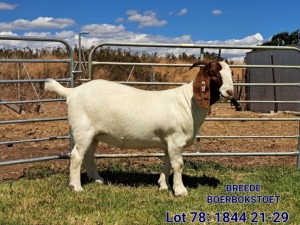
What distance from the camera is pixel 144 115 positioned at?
5383 millimetres

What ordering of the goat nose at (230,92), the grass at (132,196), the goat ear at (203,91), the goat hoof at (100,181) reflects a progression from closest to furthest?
the grass at (132,196) → the goat nose at (230,92) → the goat ear at (203,91) → the goat hoof at (100,181)

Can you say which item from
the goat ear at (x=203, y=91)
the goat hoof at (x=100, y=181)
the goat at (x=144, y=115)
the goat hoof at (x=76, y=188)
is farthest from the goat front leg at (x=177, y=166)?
the goat hoof at (x=76, y=188)

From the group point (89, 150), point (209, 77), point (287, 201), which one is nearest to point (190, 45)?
point (209, 77)

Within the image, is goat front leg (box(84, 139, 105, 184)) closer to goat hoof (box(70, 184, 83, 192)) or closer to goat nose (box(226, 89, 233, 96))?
goat hoof (box(70, 184, 83, 192))

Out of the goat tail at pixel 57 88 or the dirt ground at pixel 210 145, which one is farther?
the dirt ground at pixel 210 145

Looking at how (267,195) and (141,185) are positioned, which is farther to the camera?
(141,185)

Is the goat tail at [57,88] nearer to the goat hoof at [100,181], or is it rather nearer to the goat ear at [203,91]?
the goat hoof at [100,181]

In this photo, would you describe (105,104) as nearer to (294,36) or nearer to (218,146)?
(218,146)

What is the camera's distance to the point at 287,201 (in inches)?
205

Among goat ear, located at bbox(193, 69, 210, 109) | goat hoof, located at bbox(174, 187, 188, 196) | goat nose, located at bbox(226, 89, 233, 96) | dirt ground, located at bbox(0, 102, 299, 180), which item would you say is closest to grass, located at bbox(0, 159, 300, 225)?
goat hoof, located at bbox(174, 187, 188, 196)

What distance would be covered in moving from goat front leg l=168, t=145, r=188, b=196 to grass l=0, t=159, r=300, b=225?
4.5 inches

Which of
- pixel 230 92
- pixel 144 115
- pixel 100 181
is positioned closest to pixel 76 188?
pixel 100 181

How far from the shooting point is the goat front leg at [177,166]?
5.36 meters

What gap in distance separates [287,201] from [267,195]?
0.33 metres
